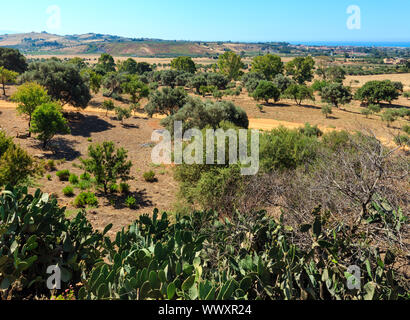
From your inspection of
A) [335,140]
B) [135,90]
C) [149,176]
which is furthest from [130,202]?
[135,90]

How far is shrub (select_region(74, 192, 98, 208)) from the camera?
12.3 m

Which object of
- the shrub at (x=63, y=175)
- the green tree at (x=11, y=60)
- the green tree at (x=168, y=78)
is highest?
the green tree at (x=11, y=60)

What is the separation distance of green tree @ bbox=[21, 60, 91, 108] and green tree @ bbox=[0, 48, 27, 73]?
2541 cm

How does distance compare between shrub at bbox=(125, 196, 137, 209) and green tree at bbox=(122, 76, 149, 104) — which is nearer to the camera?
shrub at bbox=(125, 196, 137, 209)

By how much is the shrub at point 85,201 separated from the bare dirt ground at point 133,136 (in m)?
0.30

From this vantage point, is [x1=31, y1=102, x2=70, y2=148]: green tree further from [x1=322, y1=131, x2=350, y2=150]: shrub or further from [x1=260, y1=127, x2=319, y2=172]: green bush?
[x1=322, y1=131, x2=350, y2=150]: shrub

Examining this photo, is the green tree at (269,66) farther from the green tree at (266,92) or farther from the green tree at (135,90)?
the green tree at (135,90)

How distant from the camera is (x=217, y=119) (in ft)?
72.6

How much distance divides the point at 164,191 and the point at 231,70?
66654 millimetres

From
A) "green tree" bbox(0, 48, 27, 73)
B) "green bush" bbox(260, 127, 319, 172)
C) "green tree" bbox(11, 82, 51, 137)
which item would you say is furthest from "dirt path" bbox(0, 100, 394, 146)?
"green tree" bbox(0, 48, 27, 73)

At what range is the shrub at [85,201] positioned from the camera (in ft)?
40.5

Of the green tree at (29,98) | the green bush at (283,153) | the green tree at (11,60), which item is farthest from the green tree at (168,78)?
the green bush at (283,153)
